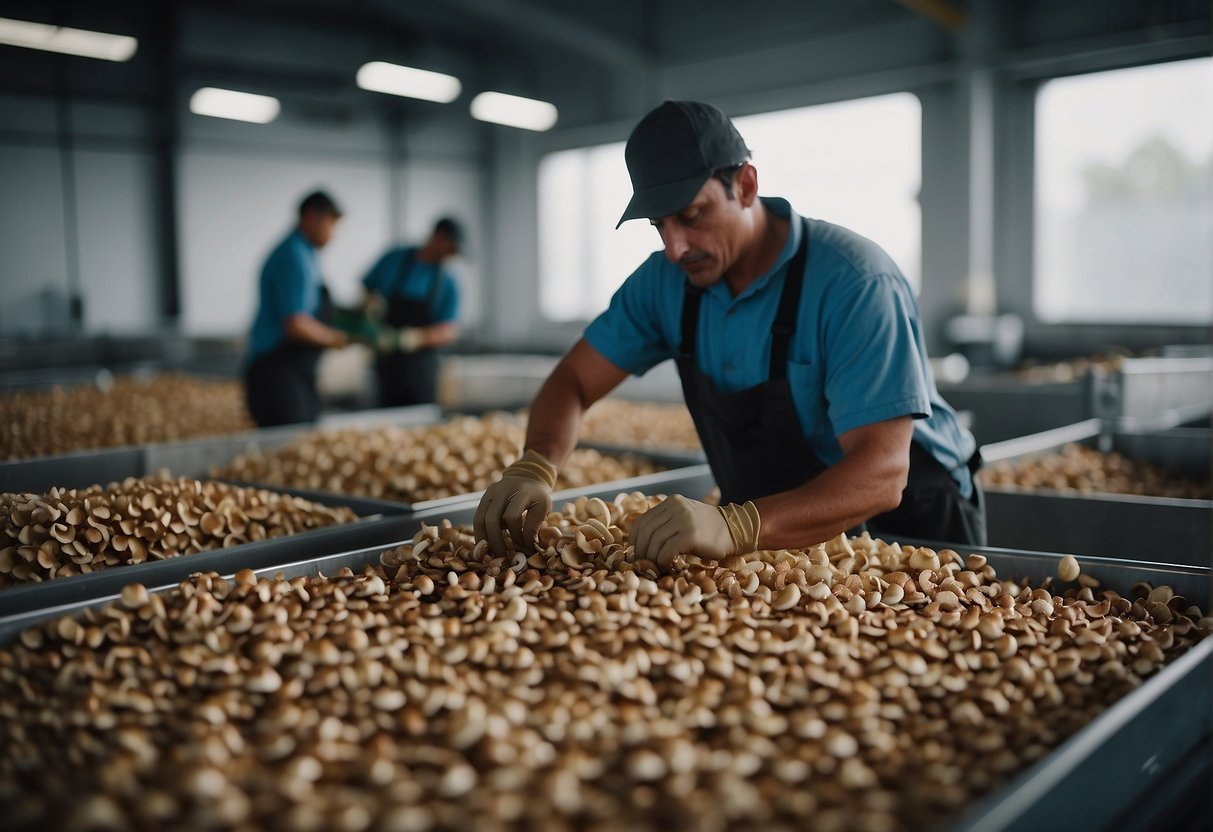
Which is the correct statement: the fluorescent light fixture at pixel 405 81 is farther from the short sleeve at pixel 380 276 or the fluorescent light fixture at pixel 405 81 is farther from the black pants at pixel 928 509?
the black pants at pixel 928 509

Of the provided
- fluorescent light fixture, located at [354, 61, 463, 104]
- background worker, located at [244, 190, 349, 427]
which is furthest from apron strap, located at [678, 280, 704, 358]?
fluorescent light fixture, located at [354, 61, 463, 104]

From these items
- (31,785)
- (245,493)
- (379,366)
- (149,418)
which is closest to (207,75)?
(379,366)

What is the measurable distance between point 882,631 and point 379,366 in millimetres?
4542

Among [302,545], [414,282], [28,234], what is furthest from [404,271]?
[28,234]

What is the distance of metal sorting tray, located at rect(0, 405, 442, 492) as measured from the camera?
278cm

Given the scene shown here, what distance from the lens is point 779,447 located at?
1.95 m

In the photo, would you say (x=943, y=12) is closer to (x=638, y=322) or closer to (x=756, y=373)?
(x=638, y=322)

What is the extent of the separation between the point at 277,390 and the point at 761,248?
302 centimetres

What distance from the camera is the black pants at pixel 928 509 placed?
1995 mm

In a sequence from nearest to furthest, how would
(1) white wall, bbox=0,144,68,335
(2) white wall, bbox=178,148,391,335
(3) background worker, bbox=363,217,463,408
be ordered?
1. (3) background worker, bbox=363,217,463,408
2. (1) white wall, bbox=0,144,68,335
3. (2) white wall, bbox=178,148,391,335

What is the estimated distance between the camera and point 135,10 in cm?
803

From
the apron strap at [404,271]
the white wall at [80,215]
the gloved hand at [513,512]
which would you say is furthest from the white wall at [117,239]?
the gloved hand at [513,512]

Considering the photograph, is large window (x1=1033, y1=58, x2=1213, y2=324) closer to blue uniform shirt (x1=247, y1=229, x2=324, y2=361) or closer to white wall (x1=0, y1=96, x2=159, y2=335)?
blue uniform shirt (x1=247, y1=229, x2=324, y2=361)

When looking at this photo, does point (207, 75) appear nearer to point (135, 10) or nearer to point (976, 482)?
point (135, 10)
